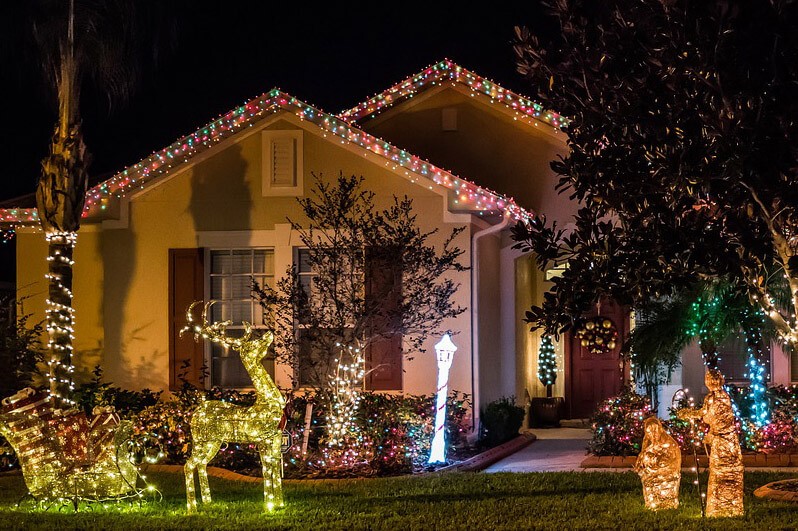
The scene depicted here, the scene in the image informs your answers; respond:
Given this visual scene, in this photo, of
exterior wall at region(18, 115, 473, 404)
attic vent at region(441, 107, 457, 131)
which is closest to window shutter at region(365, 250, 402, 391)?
exterior wall at region(18, 115, 473, 404)

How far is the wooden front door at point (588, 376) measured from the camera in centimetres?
1831

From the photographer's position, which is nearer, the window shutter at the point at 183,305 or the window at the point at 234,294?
the window shutter at the point at 183,305

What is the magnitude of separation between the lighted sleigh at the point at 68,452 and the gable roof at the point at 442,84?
7.10 m

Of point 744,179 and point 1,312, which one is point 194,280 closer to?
point 1,312

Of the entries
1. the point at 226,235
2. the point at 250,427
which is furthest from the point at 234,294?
the point at 250,427

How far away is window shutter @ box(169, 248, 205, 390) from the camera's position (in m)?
14.3

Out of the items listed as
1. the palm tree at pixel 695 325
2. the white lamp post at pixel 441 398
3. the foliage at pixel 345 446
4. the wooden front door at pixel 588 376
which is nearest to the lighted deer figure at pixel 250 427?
the foliage at pixel 345 446

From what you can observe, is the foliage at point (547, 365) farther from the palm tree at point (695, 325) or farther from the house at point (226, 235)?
the palm tree at point (695, 325)

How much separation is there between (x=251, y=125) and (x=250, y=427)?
5501 millimetres

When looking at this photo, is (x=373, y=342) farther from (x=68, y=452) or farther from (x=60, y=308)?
(x=68, y=452)

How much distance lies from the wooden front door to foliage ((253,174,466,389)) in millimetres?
5417

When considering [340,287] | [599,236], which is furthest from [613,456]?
[599,236]

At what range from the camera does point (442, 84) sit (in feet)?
54.0

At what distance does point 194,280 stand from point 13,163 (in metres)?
17.9
